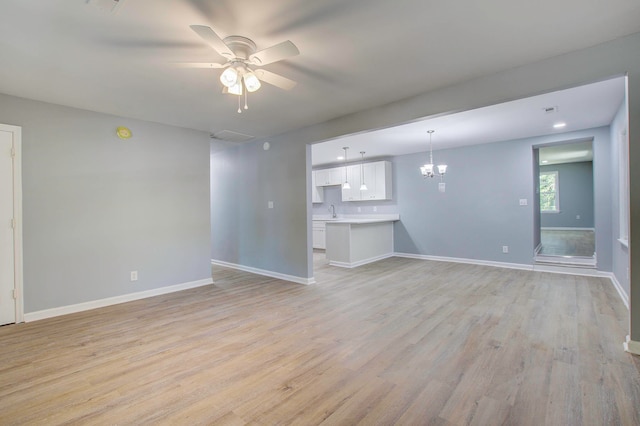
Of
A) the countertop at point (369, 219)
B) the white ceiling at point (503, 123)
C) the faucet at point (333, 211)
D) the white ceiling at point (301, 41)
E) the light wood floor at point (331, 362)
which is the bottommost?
the light wood floor at point (331, 362)

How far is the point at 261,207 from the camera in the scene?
546 cm

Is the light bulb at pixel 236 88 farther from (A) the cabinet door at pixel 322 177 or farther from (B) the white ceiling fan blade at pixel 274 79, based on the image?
(A) the cabinet door at pixel 322 177

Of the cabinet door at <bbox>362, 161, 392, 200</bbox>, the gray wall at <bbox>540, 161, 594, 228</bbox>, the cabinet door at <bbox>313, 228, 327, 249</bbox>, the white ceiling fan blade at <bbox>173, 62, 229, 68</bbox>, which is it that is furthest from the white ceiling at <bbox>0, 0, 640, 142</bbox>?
the gray wall at <bbox>540, 161, 594, 228</bbox>

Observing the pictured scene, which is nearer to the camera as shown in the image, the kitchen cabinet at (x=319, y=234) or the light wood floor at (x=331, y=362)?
the light wood floor at (x=331, y=362)

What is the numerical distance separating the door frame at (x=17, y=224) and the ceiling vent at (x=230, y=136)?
2.44 m

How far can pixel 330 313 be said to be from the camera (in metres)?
3.37

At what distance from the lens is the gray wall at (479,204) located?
5.52 m

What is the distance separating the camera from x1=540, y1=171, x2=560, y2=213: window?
10906 millimetres

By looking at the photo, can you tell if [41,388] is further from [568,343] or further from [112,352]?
[568,343]

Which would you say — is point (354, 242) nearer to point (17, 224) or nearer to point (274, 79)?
point (274, 79)

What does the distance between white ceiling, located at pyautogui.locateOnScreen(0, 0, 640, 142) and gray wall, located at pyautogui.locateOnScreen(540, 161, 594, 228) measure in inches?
421

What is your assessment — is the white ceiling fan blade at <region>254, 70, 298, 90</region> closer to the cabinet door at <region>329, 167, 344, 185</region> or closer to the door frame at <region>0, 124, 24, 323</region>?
the door frame at <region>0, 124, 24, 323</region>

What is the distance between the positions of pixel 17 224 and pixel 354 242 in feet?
16.6

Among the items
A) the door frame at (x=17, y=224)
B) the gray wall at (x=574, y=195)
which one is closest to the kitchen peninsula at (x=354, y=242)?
the door frame at (x=17, y=224)
